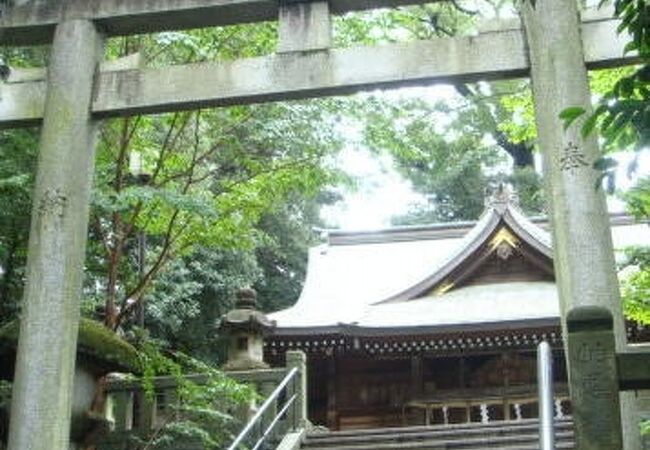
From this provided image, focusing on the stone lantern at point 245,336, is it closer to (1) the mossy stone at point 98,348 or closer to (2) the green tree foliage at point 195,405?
(2) the green tree foliage at point 195,405

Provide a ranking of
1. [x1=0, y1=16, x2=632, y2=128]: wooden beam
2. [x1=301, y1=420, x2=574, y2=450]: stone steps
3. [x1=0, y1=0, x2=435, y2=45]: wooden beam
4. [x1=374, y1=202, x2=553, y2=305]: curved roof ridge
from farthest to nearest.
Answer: [x1=374, y1=202, x2=553, y2=305]: curved roof ridge < [x1=301, y1=420, x2=574, y2=450]: stone steps < [x1=0, y1=0, x2=435, y2=45]: wooden beam < [x1=0, y1=16, x2=632, y2=128]: wooden beam

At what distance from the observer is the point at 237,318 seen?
1027 centimetres

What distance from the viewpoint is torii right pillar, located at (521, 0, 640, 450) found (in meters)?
4.74

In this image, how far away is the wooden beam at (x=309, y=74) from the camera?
556cm

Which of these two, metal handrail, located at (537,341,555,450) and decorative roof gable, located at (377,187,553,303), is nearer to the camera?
metal handrail, located at (537,341,555,450)

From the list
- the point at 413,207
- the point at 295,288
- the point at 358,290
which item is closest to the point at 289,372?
the point at 358,290

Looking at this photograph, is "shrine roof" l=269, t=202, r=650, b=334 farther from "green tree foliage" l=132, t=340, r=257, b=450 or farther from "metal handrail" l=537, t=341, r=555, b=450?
"metal handrail" l=537, t=341, r=555, b=450

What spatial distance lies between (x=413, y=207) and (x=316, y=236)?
566 centimetres

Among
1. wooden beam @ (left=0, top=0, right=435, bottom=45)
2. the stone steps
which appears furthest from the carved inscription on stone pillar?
the stone steps

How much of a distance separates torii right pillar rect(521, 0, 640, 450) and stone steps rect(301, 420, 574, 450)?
4.36 m

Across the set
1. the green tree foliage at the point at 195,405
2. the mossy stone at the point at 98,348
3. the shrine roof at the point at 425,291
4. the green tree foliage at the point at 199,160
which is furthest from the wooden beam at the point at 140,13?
the shrine roof at the point at 425,291

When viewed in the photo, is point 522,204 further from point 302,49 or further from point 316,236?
point 302,49

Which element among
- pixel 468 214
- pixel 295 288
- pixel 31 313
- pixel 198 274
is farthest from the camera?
pixel 468 214

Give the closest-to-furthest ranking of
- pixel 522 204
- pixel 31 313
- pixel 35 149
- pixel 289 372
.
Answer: pixel 31 313 < pixel 35 149 < pixel 289 372 < pixel 522 204
